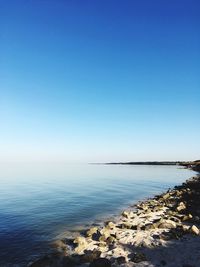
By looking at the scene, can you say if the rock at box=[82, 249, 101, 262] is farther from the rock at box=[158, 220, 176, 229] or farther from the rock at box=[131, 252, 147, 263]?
the rock at box=[158, 220, 176, 229]

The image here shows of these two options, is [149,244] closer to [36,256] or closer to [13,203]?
[36,256]

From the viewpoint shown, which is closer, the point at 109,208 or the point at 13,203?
the point at 109,208

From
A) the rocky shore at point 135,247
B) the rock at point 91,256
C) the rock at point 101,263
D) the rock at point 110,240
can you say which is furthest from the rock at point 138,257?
the rock at point 110,240

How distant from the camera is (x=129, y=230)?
20.8 meters

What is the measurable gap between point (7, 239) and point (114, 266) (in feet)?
31.7

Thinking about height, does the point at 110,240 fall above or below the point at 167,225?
below

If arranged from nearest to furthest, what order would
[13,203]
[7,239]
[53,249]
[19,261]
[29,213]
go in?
[19,261] < [53,249] < [7,239] < [29,213] < [13,203]

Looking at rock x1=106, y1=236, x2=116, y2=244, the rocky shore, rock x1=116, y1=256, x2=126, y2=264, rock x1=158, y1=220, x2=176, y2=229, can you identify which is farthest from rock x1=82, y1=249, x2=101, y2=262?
rock x1=158, y1=220, x2=176, y2=229

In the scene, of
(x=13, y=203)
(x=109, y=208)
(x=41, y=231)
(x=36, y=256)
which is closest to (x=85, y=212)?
(x=109, y=208)

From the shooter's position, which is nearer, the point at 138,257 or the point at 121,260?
the point at 121,260

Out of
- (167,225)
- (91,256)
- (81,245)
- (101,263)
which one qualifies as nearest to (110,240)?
(81,245)

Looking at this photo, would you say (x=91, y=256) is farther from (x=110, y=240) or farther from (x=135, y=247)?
(x=110, y=240)

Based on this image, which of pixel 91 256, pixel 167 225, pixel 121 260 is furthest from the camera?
pixel 167 225

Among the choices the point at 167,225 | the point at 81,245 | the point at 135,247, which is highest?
the point at 167,225
